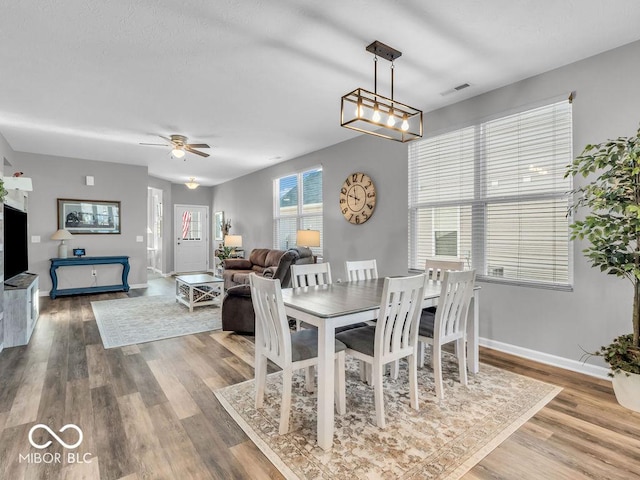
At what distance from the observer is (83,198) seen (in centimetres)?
664

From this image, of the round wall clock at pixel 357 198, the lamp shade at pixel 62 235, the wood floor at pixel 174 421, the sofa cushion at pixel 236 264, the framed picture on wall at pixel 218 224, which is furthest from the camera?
the framed picture on wall at pixel 218 224

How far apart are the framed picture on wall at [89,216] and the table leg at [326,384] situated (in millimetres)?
6642

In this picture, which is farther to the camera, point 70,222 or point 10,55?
point 70,222

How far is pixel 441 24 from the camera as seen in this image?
240cm

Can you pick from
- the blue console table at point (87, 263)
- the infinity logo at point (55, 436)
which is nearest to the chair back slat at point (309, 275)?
the infinity logo at point (55, 436)

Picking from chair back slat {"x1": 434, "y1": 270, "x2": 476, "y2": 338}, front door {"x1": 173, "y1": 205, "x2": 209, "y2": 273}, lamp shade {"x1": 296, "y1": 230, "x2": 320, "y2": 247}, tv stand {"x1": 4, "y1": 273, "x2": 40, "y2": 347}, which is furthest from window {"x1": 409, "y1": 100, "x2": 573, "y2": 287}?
front door {"x1": 173, "y1": 205, "x2": 209, "y2": 273}

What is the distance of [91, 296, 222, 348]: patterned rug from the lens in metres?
3.96

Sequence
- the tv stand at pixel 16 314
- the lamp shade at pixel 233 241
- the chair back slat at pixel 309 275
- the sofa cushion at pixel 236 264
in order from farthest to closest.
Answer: the lamp shade at pixel 233 241
the sofa cushion at pixel 236 264
the tv stand at pixel 16 314
the chair back slat at pixel 309 275

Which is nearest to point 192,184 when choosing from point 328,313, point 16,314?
point 16,314

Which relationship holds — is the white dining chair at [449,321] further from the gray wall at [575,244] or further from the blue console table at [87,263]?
the blue console table at [87,263]

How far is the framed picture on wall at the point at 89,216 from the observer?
21.3ft

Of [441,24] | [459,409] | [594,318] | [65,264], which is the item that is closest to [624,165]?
[594,318]

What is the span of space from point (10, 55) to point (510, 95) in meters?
4.52

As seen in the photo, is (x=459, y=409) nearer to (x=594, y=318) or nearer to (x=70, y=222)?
(x=594, y=318)
